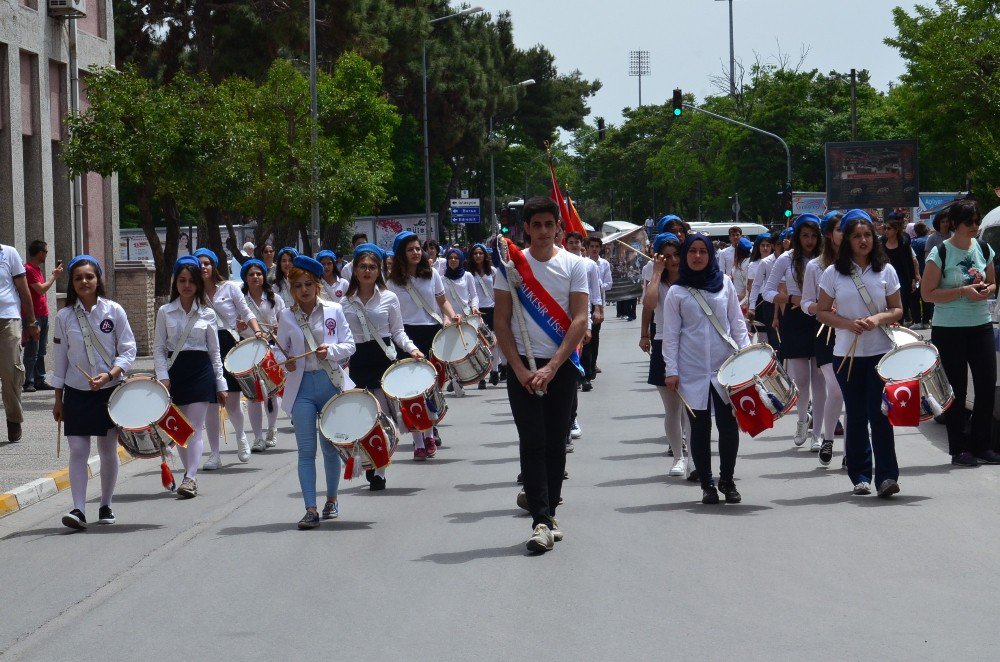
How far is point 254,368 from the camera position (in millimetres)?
12133

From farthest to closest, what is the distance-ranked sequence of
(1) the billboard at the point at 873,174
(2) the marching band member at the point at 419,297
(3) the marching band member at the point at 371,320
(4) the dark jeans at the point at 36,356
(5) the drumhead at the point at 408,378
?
(1) the billboard at the point at 873,174
(4) the dark jeans at the point at 36,356
(2) the marching band member at the point at 419,297
(3) the marching band member at the point at 371,320
(5) the drumhead at the point at 408,378

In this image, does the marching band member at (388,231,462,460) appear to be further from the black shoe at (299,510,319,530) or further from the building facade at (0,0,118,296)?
the building facade at (0,0,118,296)

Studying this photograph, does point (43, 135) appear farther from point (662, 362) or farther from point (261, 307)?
point (662, 362)

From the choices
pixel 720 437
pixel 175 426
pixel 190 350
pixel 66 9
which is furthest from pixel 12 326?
pixel 66 9

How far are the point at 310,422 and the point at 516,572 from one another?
2.32 m

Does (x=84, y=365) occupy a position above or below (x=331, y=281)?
below

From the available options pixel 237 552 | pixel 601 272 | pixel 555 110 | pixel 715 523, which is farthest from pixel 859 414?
pixel 555 110

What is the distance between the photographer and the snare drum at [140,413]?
30.4ft

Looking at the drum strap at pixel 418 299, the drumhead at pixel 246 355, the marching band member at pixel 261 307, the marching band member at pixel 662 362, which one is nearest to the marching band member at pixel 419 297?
the drum strap at pixel 418 299

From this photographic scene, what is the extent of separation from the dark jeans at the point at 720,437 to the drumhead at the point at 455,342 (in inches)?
106

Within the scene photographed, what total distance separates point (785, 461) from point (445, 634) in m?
6.06

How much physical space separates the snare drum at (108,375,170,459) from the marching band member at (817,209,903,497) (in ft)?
14.3

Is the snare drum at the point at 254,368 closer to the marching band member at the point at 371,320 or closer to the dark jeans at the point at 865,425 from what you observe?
the marching band member at the point at 371,320

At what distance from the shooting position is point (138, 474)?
1256 centimetres
